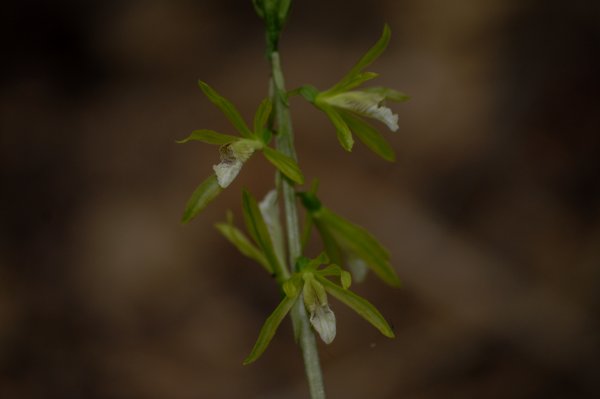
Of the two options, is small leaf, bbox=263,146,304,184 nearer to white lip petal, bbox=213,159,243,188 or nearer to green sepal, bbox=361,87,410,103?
white lip petal, bbox=213,159,243,188

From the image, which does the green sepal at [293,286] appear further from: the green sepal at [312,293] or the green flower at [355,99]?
the green flower at [355,99]

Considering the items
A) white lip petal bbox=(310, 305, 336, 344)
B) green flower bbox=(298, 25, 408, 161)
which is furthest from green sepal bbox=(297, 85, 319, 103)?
white lip petal bbox=(310, 305, 336, 344)

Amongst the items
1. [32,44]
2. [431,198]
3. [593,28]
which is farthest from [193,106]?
[593,28]

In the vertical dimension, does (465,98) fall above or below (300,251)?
above

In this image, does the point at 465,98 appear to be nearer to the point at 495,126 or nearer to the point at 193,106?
the point at 495,126

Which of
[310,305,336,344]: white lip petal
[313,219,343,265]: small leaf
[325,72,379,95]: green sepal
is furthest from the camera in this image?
[313,219,343,265]: small leaf

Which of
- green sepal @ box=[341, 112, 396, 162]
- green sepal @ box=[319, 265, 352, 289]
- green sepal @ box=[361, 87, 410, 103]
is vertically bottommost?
green sepal @ box=[319, 265, 352, 289]

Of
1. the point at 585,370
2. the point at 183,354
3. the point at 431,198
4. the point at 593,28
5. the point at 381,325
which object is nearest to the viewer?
the point at 381,325
